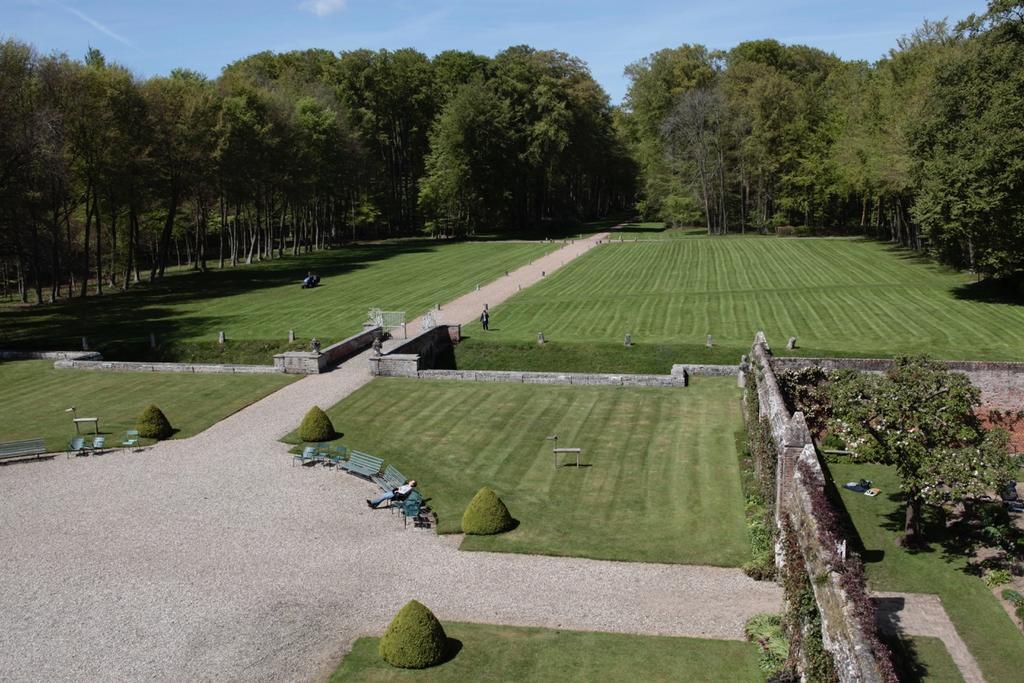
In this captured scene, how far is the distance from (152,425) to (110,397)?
22.6 ft

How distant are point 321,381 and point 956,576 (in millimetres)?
25352

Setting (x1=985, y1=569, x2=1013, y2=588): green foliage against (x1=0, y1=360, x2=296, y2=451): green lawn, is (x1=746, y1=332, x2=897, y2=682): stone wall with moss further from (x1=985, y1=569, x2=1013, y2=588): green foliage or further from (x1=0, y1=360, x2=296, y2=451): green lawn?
(x1=0, y1=360, x2=296, y2=451): green lawn

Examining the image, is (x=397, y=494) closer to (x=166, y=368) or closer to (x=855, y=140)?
(x=166, y=368)

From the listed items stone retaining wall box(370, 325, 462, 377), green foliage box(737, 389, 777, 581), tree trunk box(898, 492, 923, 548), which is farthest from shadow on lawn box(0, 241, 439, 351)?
tree trunk box(898, 492, 923, 548)

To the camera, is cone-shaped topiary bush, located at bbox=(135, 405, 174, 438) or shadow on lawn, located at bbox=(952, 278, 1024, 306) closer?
cone-shaped topiary bush, located at bbox=(135, 405, 174, 438)

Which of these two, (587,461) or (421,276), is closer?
(587,461)

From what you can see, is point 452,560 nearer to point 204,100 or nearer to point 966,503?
point 966,503

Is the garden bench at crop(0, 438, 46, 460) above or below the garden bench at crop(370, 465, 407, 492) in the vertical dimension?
above

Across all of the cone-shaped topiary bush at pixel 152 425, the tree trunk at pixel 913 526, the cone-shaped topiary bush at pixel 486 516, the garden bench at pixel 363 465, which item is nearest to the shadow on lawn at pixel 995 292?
the tree trunk at pixel 913 526

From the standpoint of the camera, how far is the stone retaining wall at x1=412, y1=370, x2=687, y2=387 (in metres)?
34.4

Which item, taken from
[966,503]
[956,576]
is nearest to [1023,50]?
[966,503]

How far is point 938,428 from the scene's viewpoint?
20.1m

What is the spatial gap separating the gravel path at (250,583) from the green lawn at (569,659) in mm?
466

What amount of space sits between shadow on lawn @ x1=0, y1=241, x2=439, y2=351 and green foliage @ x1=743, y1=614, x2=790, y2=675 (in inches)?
1492
